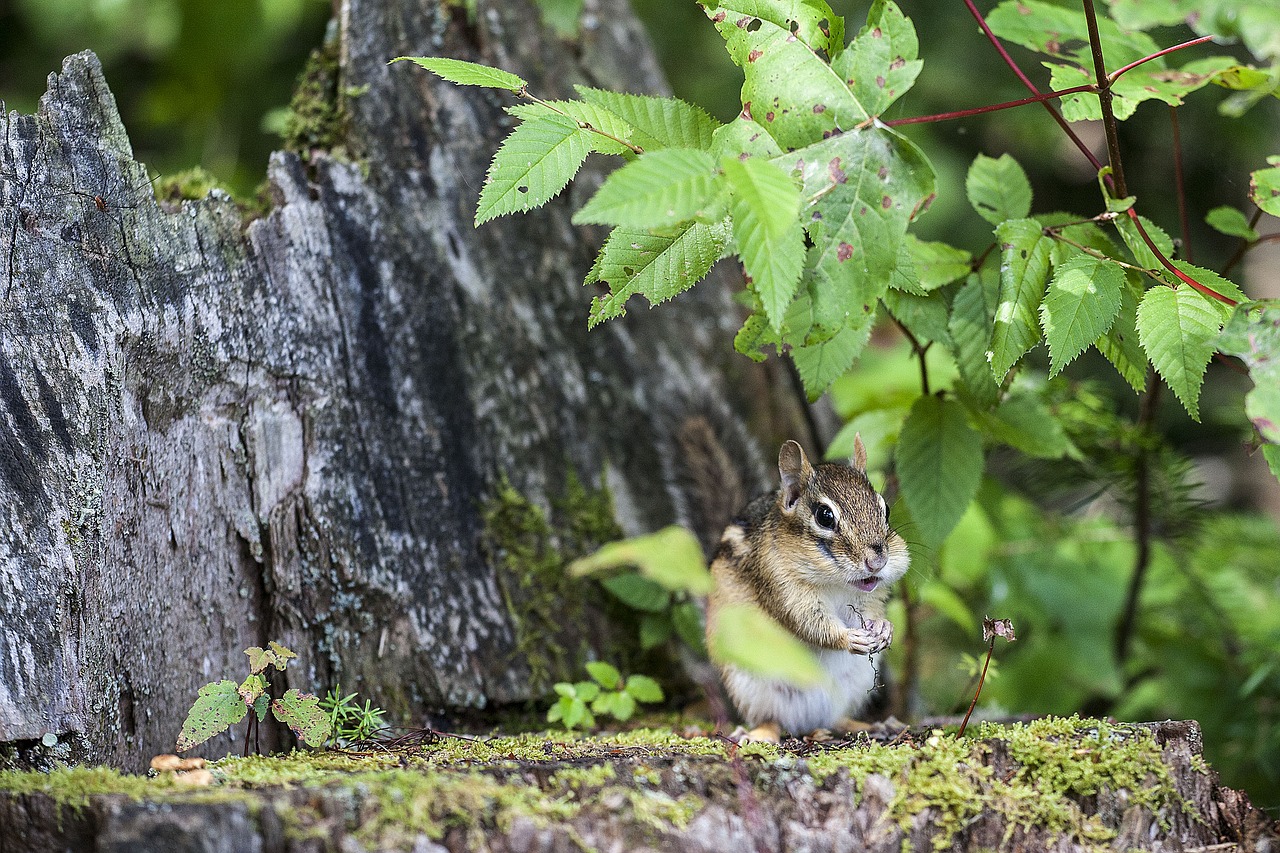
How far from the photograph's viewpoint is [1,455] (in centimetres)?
207

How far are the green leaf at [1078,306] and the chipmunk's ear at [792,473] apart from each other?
0.69 metres

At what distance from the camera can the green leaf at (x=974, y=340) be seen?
8.05ft

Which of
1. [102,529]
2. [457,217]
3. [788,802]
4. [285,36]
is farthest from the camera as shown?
[285,36]

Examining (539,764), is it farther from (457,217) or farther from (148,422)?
(457,217)

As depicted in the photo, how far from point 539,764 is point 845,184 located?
4.06ft

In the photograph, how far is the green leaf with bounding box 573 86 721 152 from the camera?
218 cm

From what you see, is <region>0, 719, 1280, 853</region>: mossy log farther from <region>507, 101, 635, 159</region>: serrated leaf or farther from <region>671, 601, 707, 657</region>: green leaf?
<region>507, 101, 635, 159</region>: serrated leaf

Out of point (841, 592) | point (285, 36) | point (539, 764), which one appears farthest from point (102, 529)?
point (285, 36)

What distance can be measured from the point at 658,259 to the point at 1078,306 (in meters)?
0.86

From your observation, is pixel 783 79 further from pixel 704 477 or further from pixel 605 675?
pixel 605 675

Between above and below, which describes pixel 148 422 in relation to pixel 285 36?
below

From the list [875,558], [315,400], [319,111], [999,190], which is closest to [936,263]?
[999,190]

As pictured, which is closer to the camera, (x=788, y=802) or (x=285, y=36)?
(x=788, y=802)

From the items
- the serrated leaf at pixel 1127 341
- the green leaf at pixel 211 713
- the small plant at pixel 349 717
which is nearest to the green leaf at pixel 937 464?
the serrated leaf at pixel 1127 341
